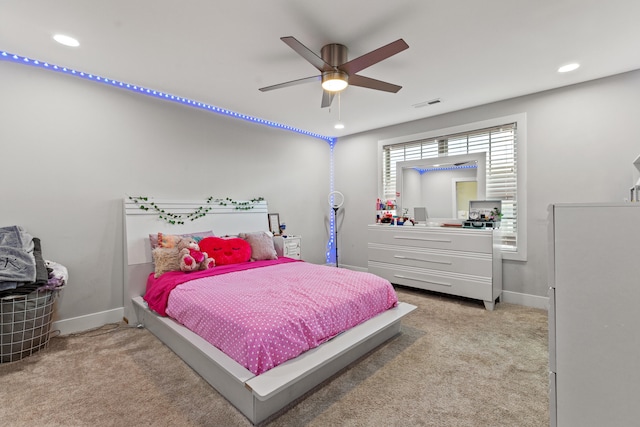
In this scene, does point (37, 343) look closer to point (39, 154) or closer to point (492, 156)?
point (39, 154)

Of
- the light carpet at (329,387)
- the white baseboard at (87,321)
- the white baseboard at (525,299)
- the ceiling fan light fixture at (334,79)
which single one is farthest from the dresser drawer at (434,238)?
the white baseboard at (87,321)

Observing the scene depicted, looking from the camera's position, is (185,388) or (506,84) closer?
(185,388)

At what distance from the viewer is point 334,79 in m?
2.31

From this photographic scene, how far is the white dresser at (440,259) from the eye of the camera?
133 inches

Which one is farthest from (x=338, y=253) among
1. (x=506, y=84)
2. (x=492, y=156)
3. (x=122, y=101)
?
(x=122, y=101)

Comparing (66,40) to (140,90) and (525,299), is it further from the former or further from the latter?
(525,299)

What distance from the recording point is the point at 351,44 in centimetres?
236

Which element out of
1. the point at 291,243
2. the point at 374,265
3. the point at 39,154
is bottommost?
the point at 374,265

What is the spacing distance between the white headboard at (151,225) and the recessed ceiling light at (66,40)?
1457mm

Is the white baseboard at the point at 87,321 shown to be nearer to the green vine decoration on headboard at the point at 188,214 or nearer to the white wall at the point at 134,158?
the white wall at the point at 134,158

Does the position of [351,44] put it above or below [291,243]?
above

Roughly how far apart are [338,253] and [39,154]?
→ 435cm

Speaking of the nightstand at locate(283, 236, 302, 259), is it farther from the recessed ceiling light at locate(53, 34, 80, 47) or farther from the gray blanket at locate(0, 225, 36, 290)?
the recessed ceiling light at locate(53, 34, 80, 47)

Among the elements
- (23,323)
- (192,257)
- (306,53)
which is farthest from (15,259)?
(306,53)
